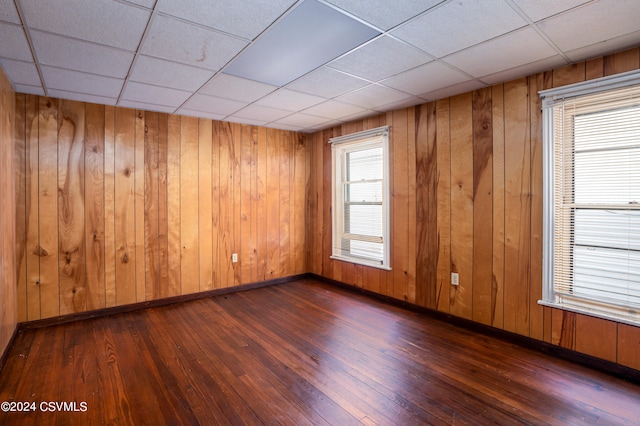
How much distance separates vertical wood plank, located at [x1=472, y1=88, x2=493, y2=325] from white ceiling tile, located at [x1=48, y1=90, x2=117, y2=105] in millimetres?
3820

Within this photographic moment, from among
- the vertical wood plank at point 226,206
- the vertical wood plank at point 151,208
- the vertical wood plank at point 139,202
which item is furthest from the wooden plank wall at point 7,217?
the vertical wood plank at point 226,206

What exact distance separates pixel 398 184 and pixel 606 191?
1.93 meters

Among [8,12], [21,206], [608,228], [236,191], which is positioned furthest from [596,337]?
[21,206]

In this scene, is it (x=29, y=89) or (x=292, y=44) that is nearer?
(x=292, y=44)

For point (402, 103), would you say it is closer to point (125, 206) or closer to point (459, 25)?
point (459, 25)

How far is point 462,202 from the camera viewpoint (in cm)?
327

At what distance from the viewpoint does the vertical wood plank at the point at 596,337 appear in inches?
92.7

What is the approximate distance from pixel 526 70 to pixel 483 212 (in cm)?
129

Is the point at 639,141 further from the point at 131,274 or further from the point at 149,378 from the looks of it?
the point at 131,274

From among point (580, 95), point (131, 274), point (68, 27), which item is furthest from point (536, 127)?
point (131, 274)

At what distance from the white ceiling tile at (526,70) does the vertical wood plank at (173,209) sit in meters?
3.55

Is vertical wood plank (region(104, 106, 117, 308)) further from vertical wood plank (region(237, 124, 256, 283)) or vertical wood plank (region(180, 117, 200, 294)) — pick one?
vertical wood plank (region(237, 124, 256, 283))

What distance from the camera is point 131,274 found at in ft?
12.3

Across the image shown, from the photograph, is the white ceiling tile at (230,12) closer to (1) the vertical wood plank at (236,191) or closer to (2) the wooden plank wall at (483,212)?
(2) the wooden plank wall at (483,212)
